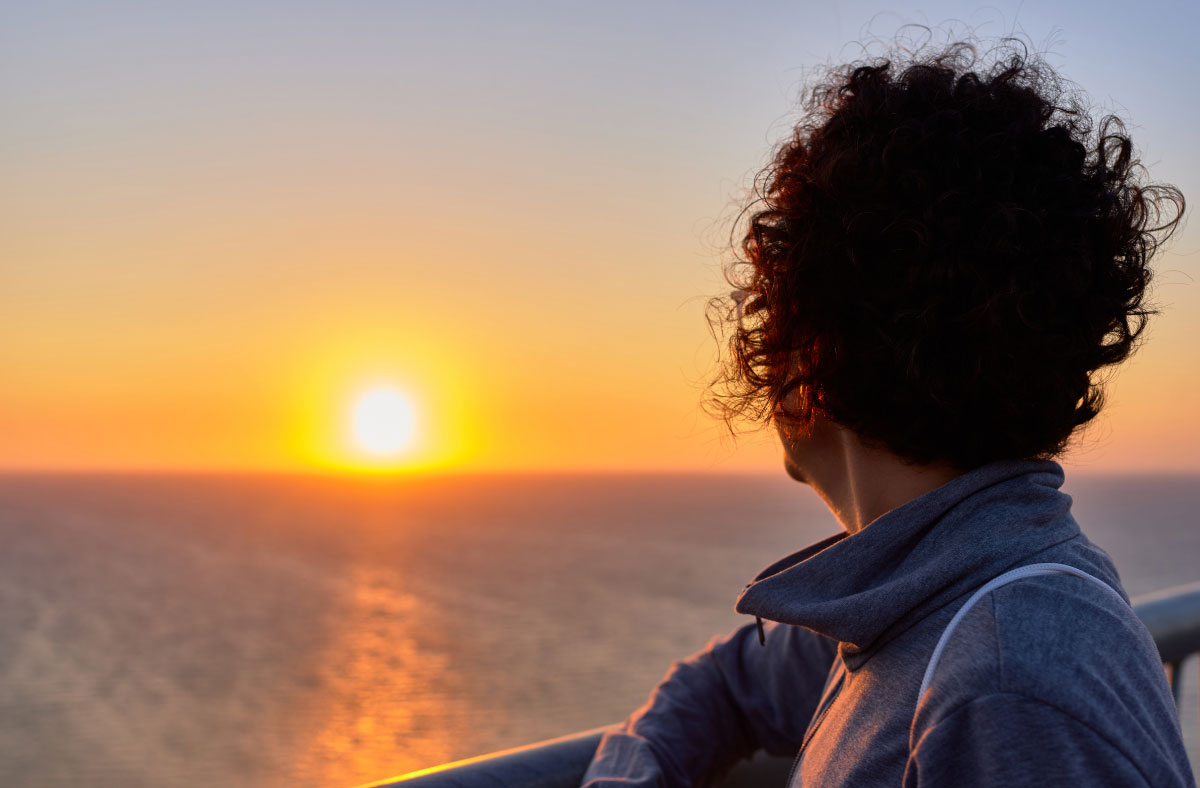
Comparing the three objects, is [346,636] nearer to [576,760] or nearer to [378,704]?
[378,704]

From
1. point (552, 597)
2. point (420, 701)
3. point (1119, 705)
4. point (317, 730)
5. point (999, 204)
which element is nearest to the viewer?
point (1119, 705)

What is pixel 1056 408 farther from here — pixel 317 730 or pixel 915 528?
pixel 317 730

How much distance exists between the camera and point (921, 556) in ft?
3.45

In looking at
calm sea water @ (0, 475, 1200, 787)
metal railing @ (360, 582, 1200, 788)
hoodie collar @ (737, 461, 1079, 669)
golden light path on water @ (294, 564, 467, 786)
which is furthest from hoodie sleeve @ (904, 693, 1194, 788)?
golden light path on water @ (294, 564, 467, 786)

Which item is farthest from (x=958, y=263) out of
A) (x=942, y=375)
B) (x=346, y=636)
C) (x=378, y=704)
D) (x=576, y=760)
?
(x=346, y=636)

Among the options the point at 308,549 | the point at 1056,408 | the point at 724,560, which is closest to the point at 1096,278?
the point at 1056,408

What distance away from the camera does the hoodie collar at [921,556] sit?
988 millimetres

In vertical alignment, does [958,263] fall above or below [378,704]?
below

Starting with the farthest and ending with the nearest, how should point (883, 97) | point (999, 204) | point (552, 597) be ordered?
1. point (552, 597)
2. point (883, 97)
3. point (999, 204)

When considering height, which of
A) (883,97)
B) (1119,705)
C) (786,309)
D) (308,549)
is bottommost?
(1119,705)

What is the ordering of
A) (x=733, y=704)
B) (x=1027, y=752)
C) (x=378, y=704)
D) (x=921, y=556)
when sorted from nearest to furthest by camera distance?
(x=1027, y=752)
(x=921, y=556)
(x=733, y=704)
(x=378, y=704)

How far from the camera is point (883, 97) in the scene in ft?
3.86

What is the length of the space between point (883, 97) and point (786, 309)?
0.28 m

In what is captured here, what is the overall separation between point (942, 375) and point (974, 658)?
1.15 ft
